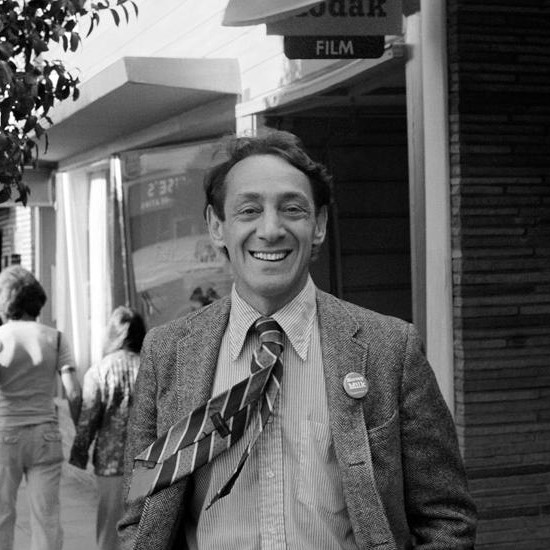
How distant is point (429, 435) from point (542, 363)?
4165 millimetres

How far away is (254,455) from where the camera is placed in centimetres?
265

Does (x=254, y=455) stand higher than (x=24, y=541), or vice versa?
(x=254, y=455)

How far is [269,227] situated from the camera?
2.66m

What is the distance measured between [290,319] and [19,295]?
527cm

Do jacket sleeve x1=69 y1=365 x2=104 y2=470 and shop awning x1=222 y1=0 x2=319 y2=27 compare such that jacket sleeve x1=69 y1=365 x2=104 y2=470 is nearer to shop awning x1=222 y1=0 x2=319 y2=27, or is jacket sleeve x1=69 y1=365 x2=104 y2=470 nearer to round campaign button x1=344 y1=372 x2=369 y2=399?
shop awning x1=222 y1=0 x2=319 y2=27

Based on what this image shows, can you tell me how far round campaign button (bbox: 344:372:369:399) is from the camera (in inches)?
104

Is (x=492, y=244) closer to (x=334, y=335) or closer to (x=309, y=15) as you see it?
(x=309, y=15)

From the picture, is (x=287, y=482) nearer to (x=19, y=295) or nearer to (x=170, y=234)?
(x=19, y=295)

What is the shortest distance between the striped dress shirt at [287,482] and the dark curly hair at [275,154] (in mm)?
295

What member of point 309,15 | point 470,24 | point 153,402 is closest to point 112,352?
point 309,15

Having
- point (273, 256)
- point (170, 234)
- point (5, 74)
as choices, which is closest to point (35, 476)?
point (5, 74)

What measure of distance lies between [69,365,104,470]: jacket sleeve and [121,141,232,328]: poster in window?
351 centimetres

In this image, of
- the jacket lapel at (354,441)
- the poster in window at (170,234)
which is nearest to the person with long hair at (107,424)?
the poster in window at (170,234)

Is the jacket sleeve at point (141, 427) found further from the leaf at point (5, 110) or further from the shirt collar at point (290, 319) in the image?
the leaf at point (5, 110)
